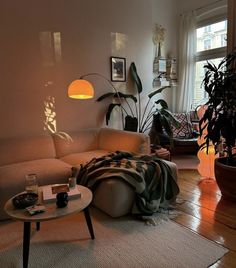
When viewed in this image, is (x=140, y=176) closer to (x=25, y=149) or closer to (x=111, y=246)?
(x=111, y=246)

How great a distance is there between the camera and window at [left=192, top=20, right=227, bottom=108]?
487 cm

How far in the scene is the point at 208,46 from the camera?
5.13 metres

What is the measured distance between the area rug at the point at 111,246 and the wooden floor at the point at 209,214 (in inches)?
3.7

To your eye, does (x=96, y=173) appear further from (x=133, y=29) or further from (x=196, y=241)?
(x=133, y=29)

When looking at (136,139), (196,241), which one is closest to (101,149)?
(136,139)

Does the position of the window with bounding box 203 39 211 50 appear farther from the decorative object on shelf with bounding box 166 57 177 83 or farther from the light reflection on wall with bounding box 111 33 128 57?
the light reflection on wall with bounding box 111 33 128 57

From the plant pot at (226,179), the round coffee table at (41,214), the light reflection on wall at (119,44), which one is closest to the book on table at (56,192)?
the round coffee table at (41,214)

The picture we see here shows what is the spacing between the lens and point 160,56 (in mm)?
5184

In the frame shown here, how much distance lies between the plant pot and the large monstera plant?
1.32 meters

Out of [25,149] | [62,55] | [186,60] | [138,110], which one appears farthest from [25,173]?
[186,60]

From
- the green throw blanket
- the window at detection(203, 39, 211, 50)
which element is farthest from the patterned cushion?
the green throw blanket

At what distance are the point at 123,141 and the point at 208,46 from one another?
3104 millimetres

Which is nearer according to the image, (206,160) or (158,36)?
(206,160)

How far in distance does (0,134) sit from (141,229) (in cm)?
230
